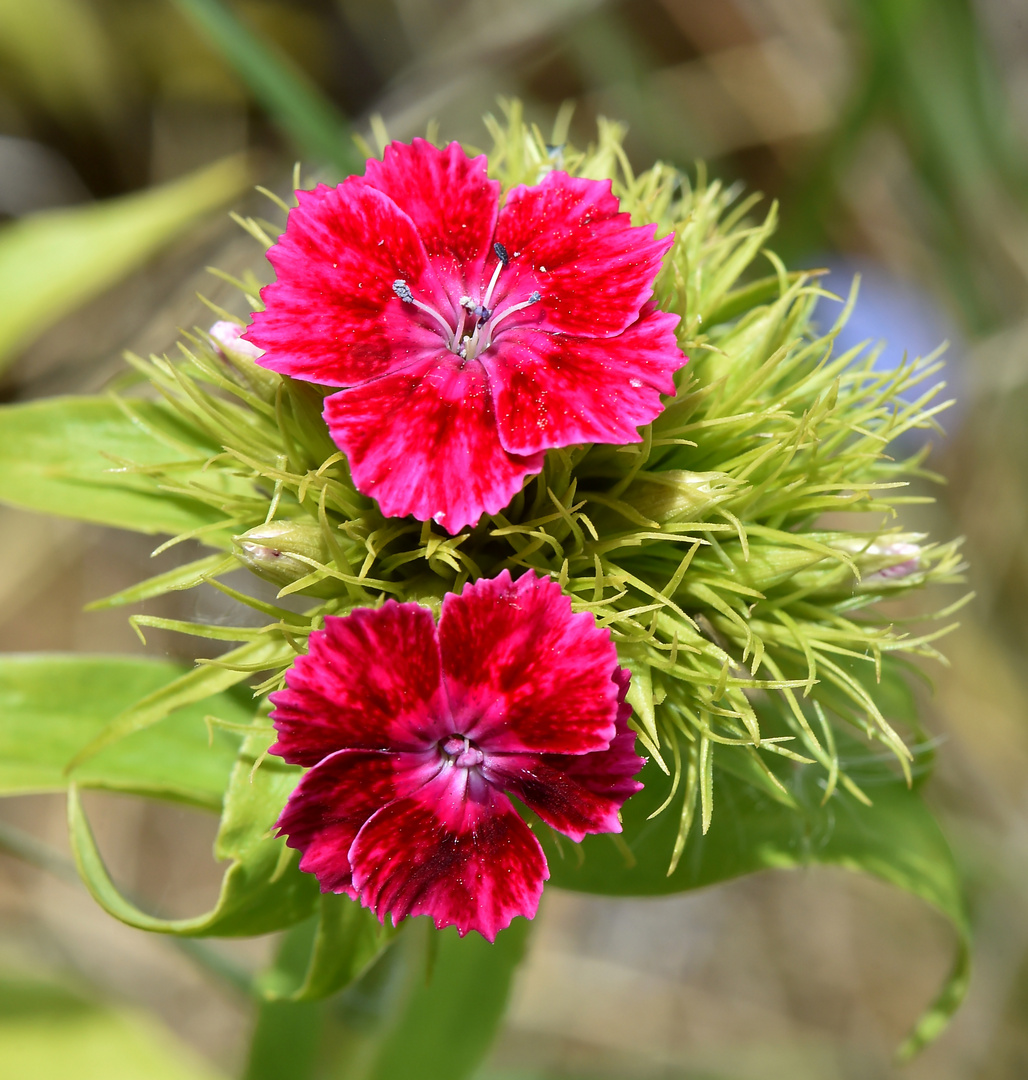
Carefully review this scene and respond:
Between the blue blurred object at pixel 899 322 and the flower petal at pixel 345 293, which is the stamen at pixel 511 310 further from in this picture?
the blue blurred object at pixel 899 322

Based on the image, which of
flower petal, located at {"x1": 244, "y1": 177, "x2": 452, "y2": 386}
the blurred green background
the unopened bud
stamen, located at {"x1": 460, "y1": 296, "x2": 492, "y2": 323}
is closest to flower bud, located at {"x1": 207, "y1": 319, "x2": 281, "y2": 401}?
the unopened bud

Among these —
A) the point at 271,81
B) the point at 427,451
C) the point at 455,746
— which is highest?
the point at 271,81

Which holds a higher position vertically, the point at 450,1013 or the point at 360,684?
the point at 360,684

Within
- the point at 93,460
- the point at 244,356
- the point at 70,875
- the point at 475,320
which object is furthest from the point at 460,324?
the point at 70,875

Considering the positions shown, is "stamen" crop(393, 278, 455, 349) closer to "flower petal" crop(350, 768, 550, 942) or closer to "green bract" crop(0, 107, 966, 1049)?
"green bract" crop(0, 107, 966, 1049)

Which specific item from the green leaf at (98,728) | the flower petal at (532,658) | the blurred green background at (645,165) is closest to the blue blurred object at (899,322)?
the blurred green background at (645,165)

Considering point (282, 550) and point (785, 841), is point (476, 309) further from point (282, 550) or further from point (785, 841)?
point (785, 841)

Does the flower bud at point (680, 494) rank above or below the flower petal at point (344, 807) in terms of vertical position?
above
